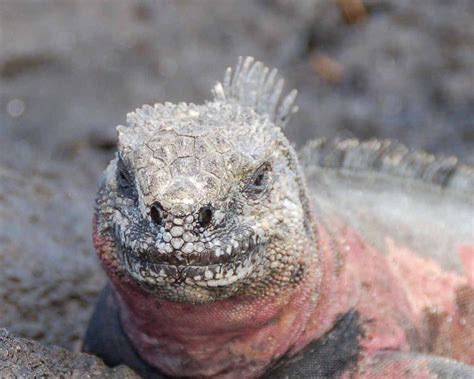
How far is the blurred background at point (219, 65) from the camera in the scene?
7.83 metres

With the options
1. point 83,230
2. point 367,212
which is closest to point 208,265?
point 367,212

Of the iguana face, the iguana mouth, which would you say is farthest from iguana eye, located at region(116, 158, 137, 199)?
the iguana mouth

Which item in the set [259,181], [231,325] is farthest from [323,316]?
[259,181]

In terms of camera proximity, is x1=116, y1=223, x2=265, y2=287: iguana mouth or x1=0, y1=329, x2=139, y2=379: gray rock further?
x1=0, y1=329, x2=139, y2=379: gray rock

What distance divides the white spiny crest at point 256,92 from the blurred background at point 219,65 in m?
2.77

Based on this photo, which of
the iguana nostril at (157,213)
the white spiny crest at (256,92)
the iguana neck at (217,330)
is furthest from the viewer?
the white spiny crest at (256,92)

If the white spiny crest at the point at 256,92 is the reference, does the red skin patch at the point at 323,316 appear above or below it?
below

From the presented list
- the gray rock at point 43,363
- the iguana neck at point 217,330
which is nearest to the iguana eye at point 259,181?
the iguana neck at point 217,330

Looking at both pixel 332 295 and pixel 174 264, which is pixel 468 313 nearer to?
pixel 332 295

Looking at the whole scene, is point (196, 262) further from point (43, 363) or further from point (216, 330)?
point (43, 363)

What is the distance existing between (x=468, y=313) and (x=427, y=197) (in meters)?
0.66

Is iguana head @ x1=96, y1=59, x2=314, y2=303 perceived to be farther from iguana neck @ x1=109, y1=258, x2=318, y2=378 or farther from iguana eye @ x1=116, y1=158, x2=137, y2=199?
iguana neck @ x1=109, y1=258, x2=318, y2=378

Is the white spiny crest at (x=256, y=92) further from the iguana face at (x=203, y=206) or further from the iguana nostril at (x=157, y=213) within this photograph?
the iguana nostril at (x=157, y=213)

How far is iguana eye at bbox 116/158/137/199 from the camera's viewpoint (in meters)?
3.29
